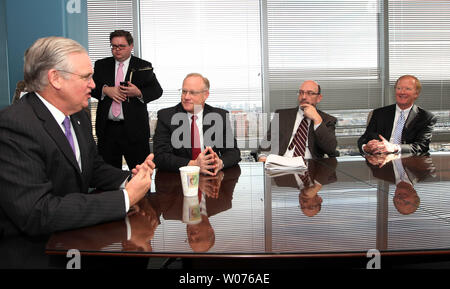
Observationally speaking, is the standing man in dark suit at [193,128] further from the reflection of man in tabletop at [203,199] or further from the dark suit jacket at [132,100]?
the dark suit jacket at [132,100]

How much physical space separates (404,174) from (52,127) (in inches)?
69.4

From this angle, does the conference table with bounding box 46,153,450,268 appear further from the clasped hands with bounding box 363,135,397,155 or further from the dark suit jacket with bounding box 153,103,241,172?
the clasped hands with bounding box 363,135,397,155

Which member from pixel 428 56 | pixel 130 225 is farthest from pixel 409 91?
pixel 130 225

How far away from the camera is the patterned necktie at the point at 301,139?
10.9 feet

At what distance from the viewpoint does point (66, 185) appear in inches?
62.4

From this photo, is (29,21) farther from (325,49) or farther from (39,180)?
(325,49)

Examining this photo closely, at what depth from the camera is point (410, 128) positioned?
3410mm

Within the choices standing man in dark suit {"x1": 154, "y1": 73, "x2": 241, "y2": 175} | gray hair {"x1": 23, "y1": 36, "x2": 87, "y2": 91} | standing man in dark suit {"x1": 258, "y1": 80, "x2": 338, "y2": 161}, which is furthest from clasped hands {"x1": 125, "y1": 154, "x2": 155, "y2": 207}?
standing man in dark suit {"x1": 258, "y1": 80, "x2": 338, "y2": 161}

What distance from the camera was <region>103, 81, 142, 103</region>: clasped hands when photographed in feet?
12.1

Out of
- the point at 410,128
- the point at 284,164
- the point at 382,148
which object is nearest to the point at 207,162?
the point at 284,164

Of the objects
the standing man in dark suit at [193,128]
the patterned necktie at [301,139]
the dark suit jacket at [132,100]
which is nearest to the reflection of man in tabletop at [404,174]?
the patterned necktie at [301,139]

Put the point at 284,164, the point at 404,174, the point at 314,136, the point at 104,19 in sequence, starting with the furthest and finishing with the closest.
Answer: the point at 104,19
the point at 314,136
the point at 284,164
the point at 404,174

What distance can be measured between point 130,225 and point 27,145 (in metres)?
0.43

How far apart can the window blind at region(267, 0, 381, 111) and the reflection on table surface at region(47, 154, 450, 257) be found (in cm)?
309
